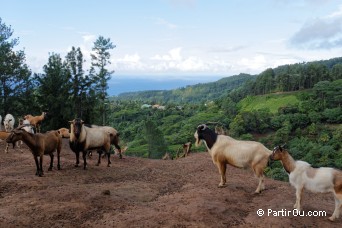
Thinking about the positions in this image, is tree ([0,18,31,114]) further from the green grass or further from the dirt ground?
the green grass

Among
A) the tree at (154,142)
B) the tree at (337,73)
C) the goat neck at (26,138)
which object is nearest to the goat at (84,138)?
the goat neck at (26,138)

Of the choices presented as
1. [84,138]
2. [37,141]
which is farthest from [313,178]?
[37,141]

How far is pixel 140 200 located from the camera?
1119 cm

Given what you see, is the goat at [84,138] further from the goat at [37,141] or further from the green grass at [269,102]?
the green grass at [269,102]

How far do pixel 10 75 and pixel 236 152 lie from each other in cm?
2984

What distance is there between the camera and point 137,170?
16.2 metres

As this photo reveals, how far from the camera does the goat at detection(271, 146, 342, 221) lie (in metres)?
9.47

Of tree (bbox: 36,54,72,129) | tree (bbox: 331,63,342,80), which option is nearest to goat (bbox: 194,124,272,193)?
Answer: tree (bbox: 36,54,72,129)

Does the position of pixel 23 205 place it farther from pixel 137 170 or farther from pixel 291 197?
pixel 291 197

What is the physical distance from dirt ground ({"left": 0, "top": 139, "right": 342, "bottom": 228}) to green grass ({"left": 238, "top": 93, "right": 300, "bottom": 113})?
114963 millimetres

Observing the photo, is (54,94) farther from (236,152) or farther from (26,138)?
(236,152)

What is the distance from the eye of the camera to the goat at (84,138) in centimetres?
1496

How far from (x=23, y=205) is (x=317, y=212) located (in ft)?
27.3

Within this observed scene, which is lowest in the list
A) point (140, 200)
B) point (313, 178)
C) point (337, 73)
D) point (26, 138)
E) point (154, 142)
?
point (154, 142)
